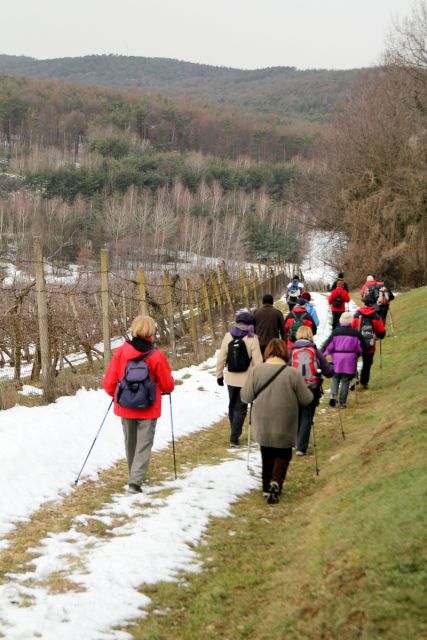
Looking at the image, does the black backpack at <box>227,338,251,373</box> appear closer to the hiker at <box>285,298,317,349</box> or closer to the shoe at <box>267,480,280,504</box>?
the shoe at <box>267,480,280,504</box>

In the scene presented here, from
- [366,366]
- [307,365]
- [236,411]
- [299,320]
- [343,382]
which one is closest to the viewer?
[307,365]

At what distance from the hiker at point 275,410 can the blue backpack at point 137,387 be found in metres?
1.06

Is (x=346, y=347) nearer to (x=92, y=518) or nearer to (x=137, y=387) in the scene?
(x=137, y=387)

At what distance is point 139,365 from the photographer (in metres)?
7.61

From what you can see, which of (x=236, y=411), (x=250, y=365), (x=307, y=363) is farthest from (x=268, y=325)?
(x=307, y=363)

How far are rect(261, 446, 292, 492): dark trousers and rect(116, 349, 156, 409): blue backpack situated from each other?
1352mm

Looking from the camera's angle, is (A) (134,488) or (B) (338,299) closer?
(A) (134,488)

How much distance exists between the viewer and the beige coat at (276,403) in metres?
7.53

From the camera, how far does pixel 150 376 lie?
25.2 feet

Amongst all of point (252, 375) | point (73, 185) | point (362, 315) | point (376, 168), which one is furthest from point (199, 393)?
point (73, 185)

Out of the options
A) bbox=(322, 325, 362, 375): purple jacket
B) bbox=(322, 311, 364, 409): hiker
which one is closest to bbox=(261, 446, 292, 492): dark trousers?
bbox=(322, 311, 364, 409): hiker

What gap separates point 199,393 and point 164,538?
321 inches

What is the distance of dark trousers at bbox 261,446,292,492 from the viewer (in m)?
7.57

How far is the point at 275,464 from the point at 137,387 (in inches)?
66.1
